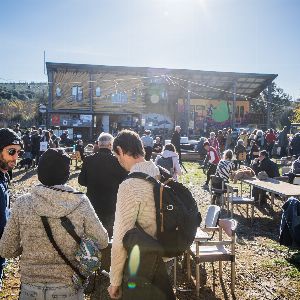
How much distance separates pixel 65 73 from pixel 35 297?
31795 mm

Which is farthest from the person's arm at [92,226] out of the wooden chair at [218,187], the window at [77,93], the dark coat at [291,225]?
the window at [77,93]

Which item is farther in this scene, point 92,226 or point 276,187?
point 276,187

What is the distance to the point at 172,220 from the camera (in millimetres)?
2408

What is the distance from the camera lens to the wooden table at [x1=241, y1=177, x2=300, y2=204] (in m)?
8.08

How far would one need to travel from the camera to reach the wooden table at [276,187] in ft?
26.5

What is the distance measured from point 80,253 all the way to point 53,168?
0.60m

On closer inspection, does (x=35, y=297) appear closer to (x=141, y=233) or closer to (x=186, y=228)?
(x=141, y=233)

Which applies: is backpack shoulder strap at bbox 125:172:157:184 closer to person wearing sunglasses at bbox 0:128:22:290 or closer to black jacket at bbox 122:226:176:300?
black jacket at bbox 122:226:176:300

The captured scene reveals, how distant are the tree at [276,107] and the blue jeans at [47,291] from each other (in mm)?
42676

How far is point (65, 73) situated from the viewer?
32.5 meters

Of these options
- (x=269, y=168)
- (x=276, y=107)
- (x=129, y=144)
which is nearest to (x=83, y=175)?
(x=129, y=144)

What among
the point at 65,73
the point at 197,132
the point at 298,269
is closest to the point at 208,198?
the point at 298,269

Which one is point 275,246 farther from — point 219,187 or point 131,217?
point 131,217

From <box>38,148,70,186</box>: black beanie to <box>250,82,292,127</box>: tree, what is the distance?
42516 millimetres
